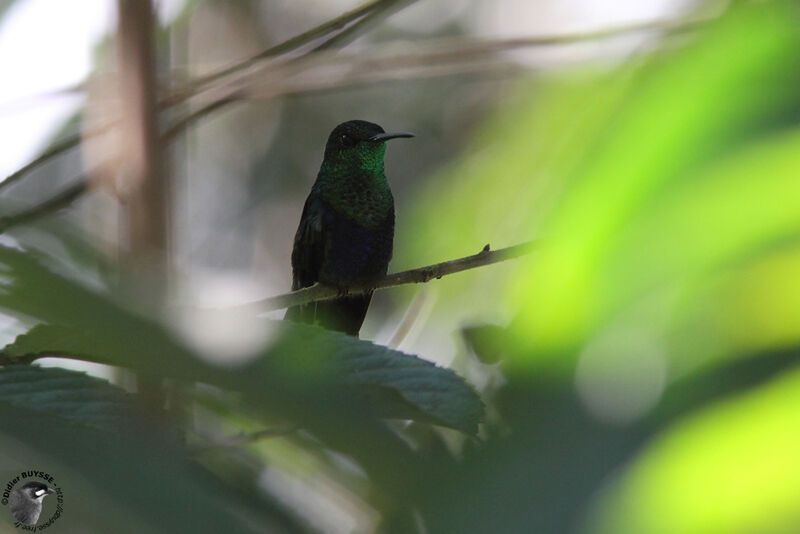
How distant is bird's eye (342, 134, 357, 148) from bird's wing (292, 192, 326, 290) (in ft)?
0.68

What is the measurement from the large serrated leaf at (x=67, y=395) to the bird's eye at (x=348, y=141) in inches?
89.6

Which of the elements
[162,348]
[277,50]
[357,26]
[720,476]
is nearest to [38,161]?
[277,50]

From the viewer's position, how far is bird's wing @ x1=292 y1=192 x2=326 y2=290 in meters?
2.69

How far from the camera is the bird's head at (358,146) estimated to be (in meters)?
2.73

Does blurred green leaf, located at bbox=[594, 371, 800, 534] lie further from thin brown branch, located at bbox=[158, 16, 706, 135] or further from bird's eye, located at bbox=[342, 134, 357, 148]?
bird's eye, located at bbox=[342, 134, 357, 148]

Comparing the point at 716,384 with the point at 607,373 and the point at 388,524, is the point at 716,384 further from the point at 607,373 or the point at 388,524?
the point at 388,524

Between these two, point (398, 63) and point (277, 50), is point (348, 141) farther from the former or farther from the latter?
point (277, 50)

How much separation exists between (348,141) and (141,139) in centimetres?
230

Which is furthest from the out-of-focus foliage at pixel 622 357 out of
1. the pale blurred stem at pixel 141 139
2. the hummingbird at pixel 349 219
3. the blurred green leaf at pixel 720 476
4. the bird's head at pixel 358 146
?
the bird's head at pixel 358 146

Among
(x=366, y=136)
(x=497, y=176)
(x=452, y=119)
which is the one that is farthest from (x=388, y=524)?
(x=452, y=119)

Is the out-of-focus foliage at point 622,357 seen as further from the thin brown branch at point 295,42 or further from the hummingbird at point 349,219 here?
the hummingbird at point 349,219

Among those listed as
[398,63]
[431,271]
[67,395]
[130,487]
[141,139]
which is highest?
[398,63]

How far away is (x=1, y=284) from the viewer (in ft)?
0.91

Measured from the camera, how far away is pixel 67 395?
47cm
